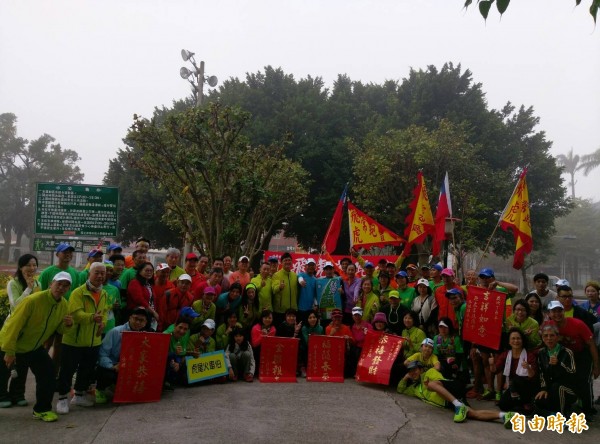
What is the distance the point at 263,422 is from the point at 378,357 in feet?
8.09

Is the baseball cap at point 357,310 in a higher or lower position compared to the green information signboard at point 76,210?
lower

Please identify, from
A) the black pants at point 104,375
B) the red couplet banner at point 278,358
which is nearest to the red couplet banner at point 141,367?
the black pants at point 104,375

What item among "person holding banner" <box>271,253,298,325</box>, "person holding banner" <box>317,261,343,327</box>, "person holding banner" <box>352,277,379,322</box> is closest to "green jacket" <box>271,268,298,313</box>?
"person holding banner" <box>271,253,298,325</box>

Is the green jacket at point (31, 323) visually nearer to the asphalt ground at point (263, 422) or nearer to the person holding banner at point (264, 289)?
the asphalt ground at point (263, 422)

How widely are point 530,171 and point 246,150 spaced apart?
54.6 feet

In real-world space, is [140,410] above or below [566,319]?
below

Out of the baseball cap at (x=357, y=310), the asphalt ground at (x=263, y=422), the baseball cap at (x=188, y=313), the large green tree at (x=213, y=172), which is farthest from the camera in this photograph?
the large green tree at (x=213, y=172)

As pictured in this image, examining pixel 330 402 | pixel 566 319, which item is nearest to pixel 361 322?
pixel 330 402

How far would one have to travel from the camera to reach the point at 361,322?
829 centimetres

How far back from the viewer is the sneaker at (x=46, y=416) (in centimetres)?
546

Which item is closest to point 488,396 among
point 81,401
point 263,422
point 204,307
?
point 263,422

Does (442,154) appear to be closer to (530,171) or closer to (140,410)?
(530,171)

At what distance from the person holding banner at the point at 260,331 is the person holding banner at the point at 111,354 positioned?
1933 mm

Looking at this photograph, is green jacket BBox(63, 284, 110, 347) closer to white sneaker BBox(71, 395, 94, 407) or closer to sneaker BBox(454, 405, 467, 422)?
white sneaker BBox(71, 395, 94, 407)
